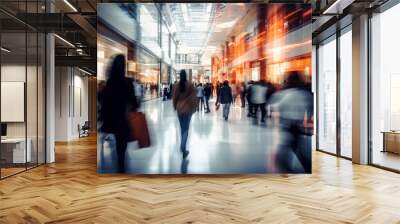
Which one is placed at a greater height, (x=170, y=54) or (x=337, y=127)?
(x=170, y=54)

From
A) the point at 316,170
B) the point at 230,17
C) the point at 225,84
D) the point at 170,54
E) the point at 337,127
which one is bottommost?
the point at 316,170

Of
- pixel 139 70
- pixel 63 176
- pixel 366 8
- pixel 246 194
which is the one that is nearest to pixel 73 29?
pixel 139 70

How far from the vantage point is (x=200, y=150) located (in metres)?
6.30

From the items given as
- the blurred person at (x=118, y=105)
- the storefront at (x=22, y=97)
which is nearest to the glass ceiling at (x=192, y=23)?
the blurred person at (x=118, y=105)

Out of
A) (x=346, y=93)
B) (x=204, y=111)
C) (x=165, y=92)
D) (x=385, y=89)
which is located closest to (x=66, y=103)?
(x=165, y=92)

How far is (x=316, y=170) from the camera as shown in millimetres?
7137

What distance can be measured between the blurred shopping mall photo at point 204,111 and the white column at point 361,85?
0.9 inches

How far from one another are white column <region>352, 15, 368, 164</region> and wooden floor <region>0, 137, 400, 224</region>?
92 centimetres

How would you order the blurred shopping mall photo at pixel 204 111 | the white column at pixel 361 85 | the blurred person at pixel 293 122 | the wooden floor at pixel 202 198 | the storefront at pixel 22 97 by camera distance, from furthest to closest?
1. the white column at pixel 361 85
2. the storefront at pixel 22 97
3. the blurred person at pixel 293 122
4. the blurred shopping mall photo at pixel 204 111
5. the wooden floor at pixel 202 198

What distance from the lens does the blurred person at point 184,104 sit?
632 centimetres

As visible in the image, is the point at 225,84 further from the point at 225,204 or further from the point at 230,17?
the point at 225,204

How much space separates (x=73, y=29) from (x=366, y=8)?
21.2ft

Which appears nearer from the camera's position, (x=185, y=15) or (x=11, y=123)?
(x=185, y=15)

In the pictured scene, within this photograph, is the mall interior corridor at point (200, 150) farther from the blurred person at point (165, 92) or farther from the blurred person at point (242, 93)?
the blurred person at point (242, 93)
